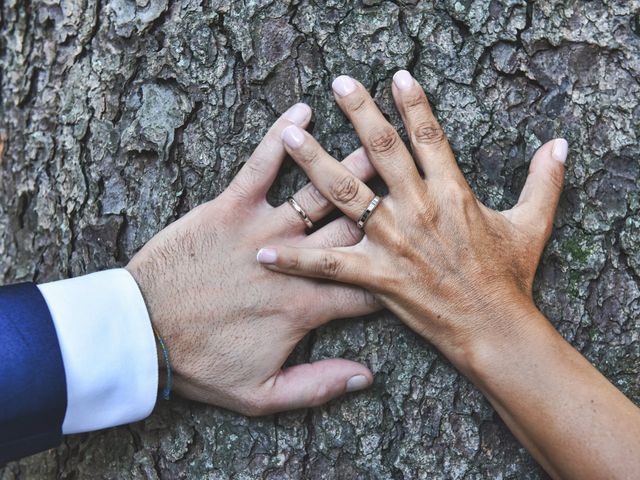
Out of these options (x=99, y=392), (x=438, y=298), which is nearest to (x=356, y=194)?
(x=438, y=298)

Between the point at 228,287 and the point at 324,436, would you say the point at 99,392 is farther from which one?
the point at 324,436

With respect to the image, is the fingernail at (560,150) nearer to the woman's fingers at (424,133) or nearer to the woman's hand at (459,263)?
the woman's hand at (459,263)

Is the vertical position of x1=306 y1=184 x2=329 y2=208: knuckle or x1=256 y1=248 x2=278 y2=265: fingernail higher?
x1=306 y1=184 x2=329 y2=208: knuckle

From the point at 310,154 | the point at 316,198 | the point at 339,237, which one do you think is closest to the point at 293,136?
the point at 310,154

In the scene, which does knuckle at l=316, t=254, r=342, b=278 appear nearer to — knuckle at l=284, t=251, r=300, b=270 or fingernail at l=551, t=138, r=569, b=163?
knuckle at l=284, t=251, r=300, b=270

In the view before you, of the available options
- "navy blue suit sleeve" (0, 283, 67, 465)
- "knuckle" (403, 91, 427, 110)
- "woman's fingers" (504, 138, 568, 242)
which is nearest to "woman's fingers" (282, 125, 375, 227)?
"knuckle" (403, 91, 427, 110)

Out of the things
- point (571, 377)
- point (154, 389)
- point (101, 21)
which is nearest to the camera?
point (571, 377)

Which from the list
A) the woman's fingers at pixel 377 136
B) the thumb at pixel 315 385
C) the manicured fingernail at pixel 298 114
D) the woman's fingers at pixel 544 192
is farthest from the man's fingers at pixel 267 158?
the woman's fingers at pixel 544 192
